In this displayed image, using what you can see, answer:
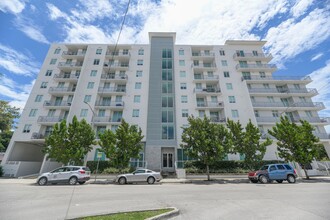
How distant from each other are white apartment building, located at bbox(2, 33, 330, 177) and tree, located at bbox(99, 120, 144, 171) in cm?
640

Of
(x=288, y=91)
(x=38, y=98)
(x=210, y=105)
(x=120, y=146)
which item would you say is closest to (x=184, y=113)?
(x=210, y=105)

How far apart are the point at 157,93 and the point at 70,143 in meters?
16.4

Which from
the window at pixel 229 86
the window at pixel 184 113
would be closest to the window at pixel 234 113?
the window at pixel 229 86

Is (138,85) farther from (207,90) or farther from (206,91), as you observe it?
(207,90)

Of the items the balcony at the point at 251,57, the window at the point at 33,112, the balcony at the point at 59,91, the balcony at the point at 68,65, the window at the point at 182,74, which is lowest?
the window at the point at 33,112

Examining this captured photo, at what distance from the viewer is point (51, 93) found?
28.0m

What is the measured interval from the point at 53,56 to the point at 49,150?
23.2 metres

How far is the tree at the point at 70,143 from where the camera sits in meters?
18.4

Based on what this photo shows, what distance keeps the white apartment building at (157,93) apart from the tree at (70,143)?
5.57m

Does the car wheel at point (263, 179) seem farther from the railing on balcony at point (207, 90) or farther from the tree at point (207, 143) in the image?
the railing on balcony at point (207, 90)

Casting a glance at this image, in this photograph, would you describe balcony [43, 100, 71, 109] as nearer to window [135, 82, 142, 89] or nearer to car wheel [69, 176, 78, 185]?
window [135, 82, 142, 89]

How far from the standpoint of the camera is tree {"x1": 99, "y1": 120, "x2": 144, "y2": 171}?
18391 millimetres

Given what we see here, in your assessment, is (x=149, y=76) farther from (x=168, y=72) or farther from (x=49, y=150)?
(x=49, y=150)

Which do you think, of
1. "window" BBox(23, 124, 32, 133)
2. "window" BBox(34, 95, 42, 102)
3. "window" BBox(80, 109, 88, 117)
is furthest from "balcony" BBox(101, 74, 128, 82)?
"window" BBox(23, 124, 32, 133)
